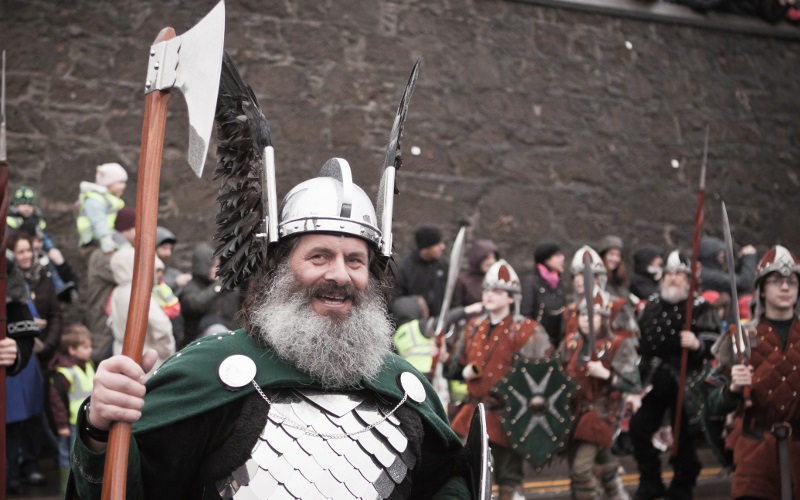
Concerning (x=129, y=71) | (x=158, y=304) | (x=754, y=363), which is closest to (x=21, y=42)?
(x=129, y=71)

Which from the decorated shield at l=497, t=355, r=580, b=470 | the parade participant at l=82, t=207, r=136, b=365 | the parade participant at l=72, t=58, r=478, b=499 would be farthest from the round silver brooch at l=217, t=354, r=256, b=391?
the parade participant at l=82, t=207, r=136, b=365

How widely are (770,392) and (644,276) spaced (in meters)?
5.96

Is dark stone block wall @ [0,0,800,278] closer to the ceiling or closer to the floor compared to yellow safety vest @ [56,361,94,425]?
closer to the ceiling

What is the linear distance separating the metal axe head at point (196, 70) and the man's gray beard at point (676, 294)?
25.9ft

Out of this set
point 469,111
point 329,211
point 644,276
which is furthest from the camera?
point 469,111

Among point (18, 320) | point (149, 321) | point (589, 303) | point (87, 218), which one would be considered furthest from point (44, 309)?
point (589, 303)

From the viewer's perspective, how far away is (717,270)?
1309cm

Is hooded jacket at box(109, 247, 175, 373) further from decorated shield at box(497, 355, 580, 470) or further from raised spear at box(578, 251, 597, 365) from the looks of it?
raised spear at box(578, 251, 597, 365)

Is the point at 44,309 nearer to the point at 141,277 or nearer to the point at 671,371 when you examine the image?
the point at 671,371

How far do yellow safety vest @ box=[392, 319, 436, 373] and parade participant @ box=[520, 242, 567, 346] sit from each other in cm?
171

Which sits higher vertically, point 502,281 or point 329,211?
point 502,281

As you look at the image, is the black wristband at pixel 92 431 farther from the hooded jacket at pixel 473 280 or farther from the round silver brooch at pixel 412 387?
the hooded jacket at pixel 473 280

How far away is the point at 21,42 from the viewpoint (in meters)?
12.6

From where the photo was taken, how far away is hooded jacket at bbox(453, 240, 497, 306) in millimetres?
12047
